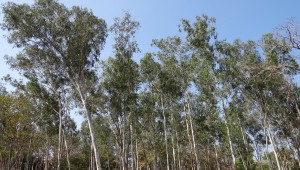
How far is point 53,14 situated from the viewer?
19.0 meters

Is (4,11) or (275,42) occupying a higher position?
(4,11)

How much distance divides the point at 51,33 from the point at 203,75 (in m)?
12.0

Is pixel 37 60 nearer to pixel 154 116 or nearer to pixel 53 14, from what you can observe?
pixel 53 14

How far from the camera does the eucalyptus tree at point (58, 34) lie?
18.5 metres

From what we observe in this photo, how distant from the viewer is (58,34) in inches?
746

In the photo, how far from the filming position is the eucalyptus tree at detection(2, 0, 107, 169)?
730 inches

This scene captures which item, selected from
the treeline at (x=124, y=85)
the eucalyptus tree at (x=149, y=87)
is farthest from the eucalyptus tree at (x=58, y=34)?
the eucalyptus tree at (x=149, y=87)

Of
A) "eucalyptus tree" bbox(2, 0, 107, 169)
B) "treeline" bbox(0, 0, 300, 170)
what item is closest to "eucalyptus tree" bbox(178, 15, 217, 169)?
"treeline" bbox(0, 0, 300, 170)

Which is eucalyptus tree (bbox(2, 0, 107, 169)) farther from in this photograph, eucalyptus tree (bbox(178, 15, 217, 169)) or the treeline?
eucalyptus tree (bbox(178, 15, 217, 169))

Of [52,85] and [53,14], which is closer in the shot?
[53,14]

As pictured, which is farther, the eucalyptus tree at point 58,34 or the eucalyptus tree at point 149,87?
the eucalyptus tree at point 149,87

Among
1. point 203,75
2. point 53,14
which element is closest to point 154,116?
point 203,75

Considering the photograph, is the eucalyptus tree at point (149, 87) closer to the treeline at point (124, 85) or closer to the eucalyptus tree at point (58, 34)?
the treeline at point (124, 85)

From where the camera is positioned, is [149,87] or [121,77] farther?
[149,87]
